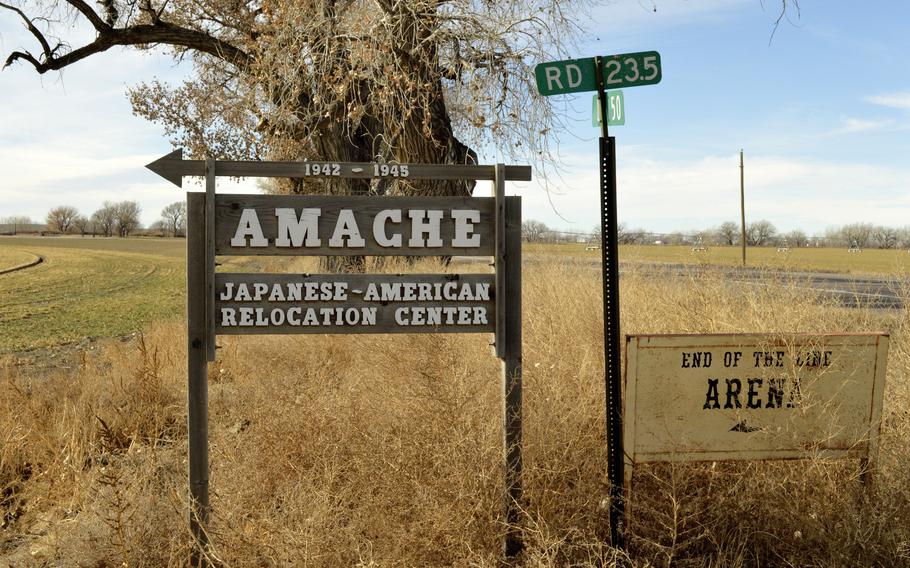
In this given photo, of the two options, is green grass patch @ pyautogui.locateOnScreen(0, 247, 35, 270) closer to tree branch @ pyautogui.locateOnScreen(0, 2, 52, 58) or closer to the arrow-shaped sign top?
tree branch @ pyautogui.locateOnScreen(0, 2, 52, 58)

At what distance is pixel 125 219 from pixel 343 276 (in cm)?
13250

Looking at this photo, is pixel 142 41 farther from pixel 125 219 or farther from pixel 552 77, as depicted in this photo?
pixel 125 219

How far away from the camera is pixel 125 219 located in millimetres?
123062

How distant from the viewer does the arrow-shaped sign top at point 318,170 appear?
3.88 meters

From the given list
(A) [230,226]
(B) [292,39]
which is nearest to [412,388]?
(A) [230,226]

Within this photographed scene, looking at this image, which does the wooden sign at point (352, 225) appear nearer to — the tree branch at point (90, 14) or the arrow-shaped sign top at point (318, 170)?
the arrow-shaped sign top at point (318, 170)

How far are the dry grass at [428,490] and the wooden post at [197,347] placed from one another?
0.46ft

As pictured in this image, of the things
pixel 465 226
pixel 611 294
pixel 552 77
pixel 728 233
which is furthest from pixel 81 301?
pixel 728 233

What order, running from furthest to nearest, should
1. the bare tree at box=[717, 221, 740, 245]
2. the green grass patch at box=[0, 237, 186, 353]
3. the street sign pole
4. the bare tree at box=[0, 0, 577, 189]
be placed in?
the bare tree at box=[717, 221, 740, 245] < the green grass patch at box=[0, 237, 186, 353] < the bare tree at box=[0, 0, 577, 189] < the street sign pole

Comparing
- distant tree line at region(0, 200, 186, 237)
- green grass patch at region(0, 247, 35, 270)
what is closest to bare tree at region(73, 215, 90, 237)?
distant tree line at region(0, 200, 186, 237)

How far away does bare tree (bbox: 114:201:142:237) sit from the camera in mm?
121250

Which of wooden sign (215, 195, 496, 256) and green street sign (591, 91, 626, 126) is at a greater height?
green street sign (591, 91, 626, 126)

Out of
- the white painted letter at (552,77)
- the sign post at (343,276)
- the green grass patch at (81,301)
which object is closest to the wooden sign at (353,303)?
the sign post at (343,276)

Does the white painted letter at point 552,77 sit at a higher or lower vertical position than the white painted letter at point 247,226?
higher
